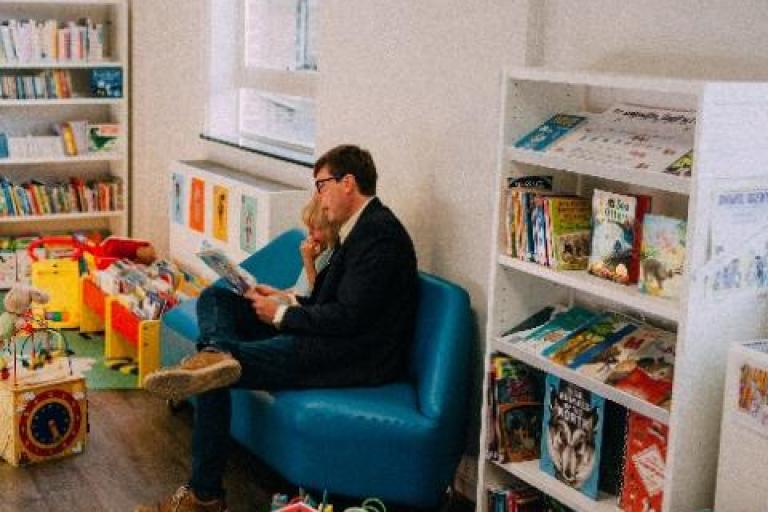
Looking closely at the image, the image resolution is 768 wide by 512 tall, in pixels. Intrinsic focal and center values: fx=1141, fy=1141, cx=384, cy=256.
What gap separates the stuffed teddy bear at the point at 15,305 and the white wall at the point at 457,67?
1325 millimetres

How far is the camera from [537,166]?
11.1 feet

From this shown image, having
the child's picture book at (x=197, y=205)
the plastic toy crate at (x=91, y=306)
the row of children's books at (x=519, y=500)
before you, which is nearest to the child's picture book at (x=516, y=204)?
the row of children's books at (x=519, y=500)

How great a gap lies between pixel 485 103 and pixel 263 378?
1200mm

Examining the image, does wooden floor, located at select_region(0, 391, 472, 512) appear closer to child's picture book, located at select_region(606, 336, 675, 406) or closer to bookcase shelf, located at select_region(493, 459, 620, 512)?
bookcase shelf, located at select_region(493, 459, 620, 512)

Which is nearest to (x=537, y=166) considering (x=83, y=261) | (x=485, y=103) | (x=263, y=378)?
(x=485, y=103)

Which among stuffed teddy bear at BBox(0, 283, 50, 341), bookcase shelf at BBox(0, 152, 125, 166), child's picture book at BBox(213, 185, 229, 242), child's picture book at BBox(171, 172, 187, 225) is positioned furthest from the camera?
bookcase shelf at BBox(0, 152, 125, 166)

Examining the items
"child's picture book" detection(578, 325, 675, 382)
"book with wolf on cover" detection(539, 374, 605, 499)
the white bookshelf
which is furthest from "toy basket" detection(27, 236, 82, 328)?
"child's picture book" detection(578, 325, 675, 382)

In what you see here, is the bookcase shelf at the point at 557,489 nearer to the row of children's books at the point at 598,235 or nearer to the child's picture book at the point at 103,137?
the row of children's books at the point at 598,235

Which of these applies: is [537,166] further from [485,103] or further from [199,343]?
[199,343]

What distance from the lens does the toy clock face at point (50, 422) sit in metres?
4.24

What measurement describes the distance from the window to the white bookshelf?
46.2 inches

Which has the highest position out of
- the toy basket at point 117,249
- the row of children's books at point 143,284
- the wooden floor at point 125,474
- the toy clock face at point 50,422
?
the toy basket at point 117,249

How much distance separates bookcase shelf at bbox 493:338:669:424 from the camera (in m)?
2.86

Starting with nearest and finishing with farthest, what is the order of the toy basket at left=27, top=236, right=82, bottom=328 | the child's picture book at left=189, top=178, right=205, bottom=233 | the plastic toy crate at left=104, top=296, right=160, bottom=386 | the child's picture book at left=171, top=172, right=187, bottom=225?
the plastic toy crate at left=104, top=296, right=160, bottom=386 → the child's picture book at left=189, top=178, right=205, bottom=233 → the child's picture book at left=171, top=172, right=187, bottom=225 → the toy basket at left=27, top=236, right=82, bottom=328
